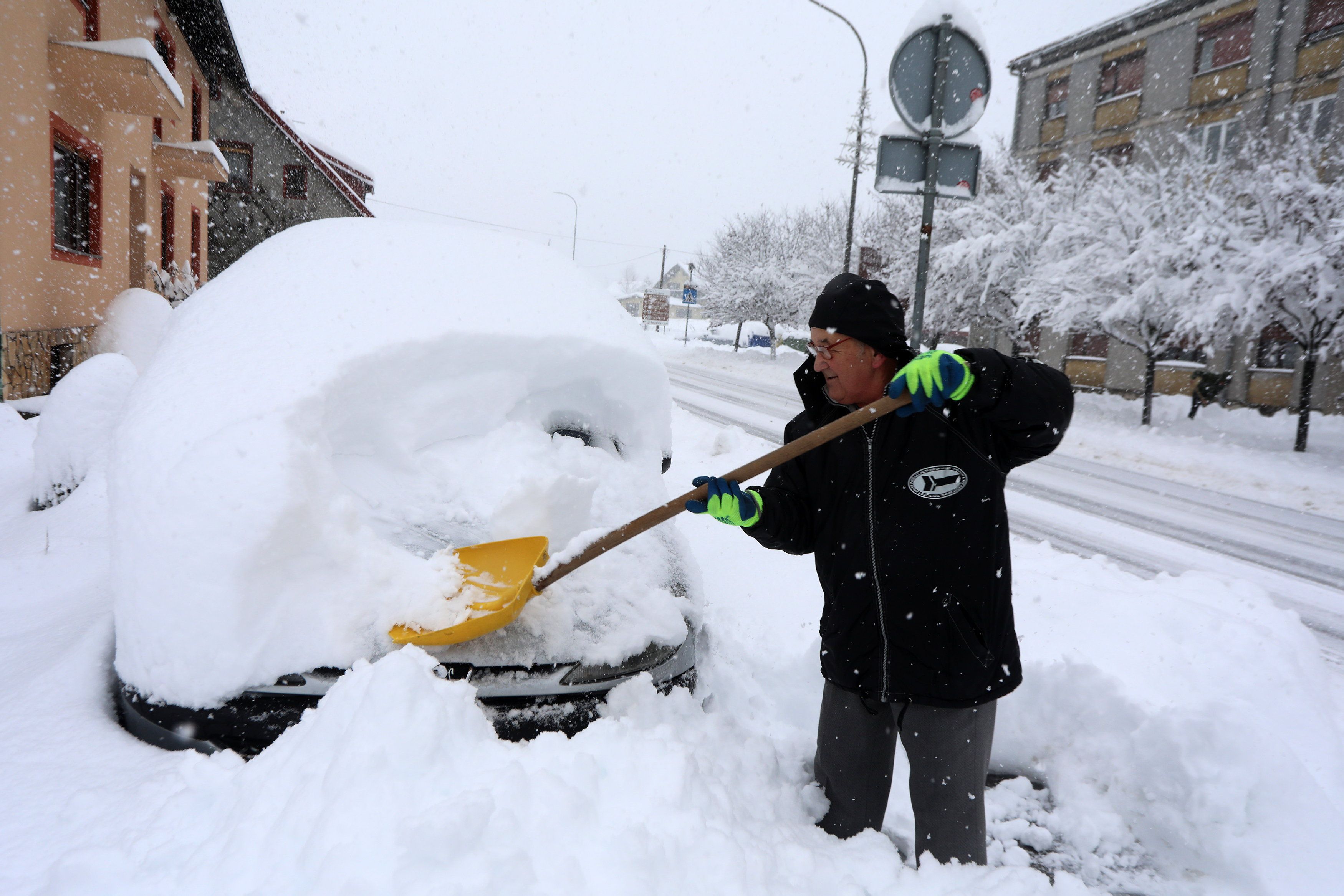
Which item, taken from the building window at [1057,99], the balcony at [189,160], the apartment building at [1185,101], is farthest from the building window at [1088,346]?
the balcony at [189,160]

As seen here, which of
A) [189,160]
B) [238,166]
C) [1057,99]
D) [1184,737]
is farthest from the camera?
[238,166]

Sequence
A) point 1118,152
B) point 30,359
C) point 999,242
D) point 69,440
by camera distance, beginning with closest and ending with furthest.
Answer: point 69,440 → point 30,359 → point 999,242 → point 1118,152

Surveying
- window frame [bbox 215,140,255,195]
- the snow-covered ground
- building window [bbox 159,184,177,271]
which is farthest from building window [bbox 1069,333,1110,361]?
window frame [bbox 215,140,255,195]

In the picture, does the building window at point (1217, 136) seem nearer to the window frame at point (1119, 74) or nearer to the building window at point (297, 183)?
the window frame at point (1119, 74)

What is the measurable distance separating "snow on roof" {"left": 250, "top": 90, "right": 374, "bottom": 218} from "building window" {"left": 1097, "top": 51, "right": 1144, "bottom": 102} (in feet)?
68.8

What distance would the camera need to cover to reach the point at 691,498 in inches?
83.5

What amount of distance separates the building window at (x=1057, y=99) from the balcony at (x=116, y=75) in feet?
70.4

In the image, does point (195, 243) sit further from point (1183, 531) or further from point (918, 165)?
point (1183, 531)

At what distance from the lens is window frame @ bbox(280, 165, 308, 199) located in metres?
22.0

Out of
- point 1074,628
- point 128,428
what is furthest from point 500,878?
point 1074,628

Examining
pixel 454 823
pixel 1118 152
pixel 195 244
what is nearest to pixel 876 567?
pixel 454 823

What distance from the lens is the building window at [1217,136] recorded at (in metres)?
15.8

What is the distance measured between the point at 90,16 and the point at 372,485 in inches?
435

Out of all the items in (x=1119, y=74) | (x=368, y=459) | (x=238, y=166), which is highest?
(x=1119, y=74)
